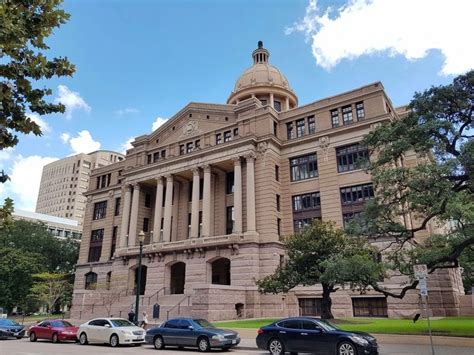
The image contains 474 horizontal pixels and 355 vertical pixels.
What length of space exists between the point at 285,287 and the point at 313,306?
11.2 metres

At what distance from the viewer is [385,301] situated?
33.5 meters

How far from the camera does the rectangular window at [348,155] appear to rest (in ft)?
126

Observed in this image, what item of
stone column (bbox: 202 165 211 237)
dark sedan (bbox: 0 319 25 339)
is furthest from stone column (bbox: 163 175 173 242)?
dark sedan (bbox: 0 319 25 339)

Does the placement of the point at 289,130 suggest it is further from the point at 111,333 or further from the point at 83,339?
the point at 83,339

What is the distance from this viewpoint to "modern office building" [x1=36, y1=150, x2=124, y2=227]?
5694 inches

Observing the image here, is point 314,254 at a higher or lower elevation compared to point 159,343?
higher

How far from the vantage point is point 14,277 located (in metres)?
54.0

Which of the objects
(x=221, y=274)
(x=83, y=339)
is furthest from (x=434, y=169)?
(x=221, y=274)

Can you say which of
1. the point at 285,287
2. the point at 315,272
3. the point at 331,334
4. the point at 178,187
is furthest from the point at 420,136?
the point at 178,187

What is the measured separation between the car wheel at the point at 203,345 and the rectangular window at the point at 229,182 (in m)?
28.3

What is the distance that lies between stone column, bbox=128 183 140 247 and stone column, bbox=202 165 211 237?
1125cm

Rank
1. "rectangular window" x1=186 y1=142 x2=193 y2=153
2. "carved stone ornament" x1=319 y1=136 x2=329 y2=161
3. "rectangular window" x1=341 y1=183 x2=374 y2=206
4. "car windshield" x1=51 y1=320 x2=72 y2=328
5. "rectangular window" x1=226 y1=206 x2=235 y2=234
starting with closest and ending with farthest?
"car windshield" x1=51 y1=320 x2=72 y2=328 → "rectangular window" x1=341 y1=183 x2=374 y2=206 → "carved stone ornament" x1=319 y1=136 x2=329 y2=161 → "rectangular window" x1=226 y1=206 x2=235 y2=234 → "rectangular window" x1=186 y1=142 x2=193 y2=153

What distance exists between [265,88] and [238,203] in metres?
25.5

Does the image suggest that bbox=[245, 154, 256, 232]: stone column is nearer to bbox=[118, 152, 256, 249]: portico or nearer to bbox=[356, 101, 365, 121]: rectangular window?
bbox=[118, 152, 256, 249]: portico
